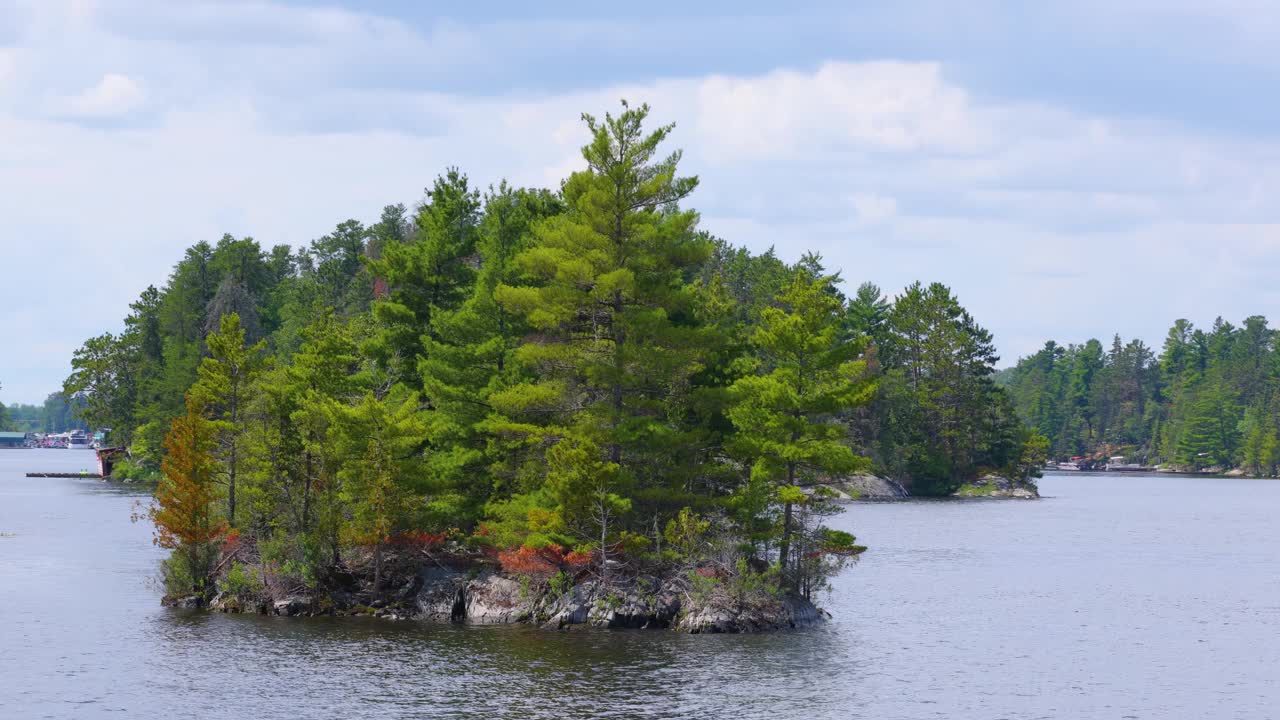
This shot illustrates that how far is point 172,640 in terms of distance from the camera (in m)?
51.1

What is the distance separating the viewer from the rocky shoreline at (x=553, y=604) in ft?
173

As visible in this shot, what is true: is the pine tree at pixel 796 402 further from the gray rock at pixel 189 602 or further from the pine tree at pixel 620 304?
the gray rock at pixel 189 602

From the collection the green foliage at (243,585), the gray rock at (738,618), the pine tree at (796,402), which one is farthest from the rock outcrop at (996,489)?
the green foliage at (243,585)

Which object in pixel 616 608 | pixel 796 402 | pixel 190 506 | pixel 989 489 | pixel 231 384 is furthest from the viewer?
pixel 989 489

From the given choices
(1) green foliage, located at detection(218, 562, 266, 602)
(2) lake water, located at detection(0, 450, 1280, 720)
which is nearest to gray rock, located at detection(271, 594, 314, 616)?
(1) green foliage, located at detection(218, 562, 266, 602)

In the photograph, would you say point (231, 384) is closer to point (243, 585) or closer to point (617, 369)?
point (243, 585)

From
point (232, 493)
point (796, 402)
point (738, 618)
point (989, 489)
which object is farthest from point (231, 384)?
point (989, 489)

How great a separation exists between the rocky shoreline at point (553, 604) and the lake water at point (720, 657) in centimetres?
121

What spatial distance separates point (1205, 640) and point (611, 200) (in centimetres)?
3239

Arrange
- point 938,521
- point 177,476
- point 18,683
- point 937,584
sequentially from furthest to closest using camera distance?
point 938,521, point 937,584, point 177,476, point 18,683

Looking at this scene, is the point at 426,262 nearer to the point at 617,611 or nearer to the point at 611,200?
the point at 611,200

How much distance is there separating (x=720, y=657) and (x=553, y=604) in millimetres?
9477

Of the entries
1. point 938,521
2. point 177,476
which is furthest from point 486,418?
point 938,521

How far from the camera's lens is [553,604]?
178 feet
